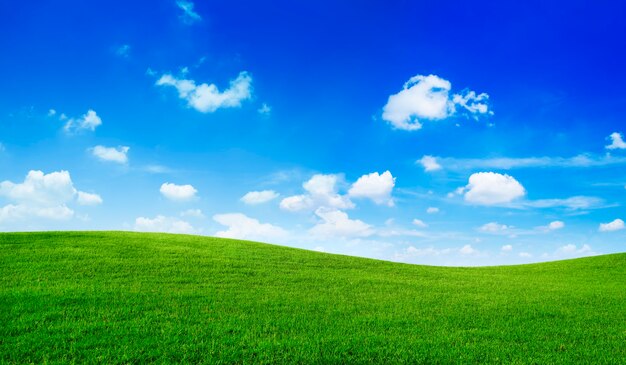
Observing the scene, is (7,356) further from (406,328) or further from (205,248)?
(205,248)

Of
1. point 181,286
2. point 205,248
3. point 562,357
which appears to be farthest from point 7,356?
point 205,248

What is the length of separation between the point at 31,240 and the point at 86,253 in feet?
18.8

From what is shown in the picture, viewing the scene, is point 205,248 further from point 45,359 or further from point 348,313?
point 45,359

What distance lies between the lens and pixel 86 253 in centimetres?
2520

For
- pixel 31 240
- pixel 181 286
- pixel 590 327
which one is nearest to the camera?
pixel 590 327

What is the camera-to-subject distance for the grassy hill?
11.3 m

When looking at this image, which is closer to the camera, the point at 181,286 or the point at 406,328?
the point at 406,328

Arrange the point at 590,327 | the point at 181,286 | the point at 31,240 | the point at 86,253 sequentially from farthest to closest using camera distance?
the point at 31,240 → the point at 86,253 → the point at 181,286 → the point at 590,327

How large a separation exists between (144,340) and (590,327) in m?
14.1

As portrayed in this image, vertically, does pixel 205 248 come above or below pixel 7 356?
above

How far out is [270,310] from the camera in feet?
51.1

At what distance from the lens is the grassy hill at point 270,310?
11258 mm

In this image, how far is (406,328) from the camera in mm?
14086

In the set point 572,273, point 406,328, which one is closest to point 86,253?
point 406,328
